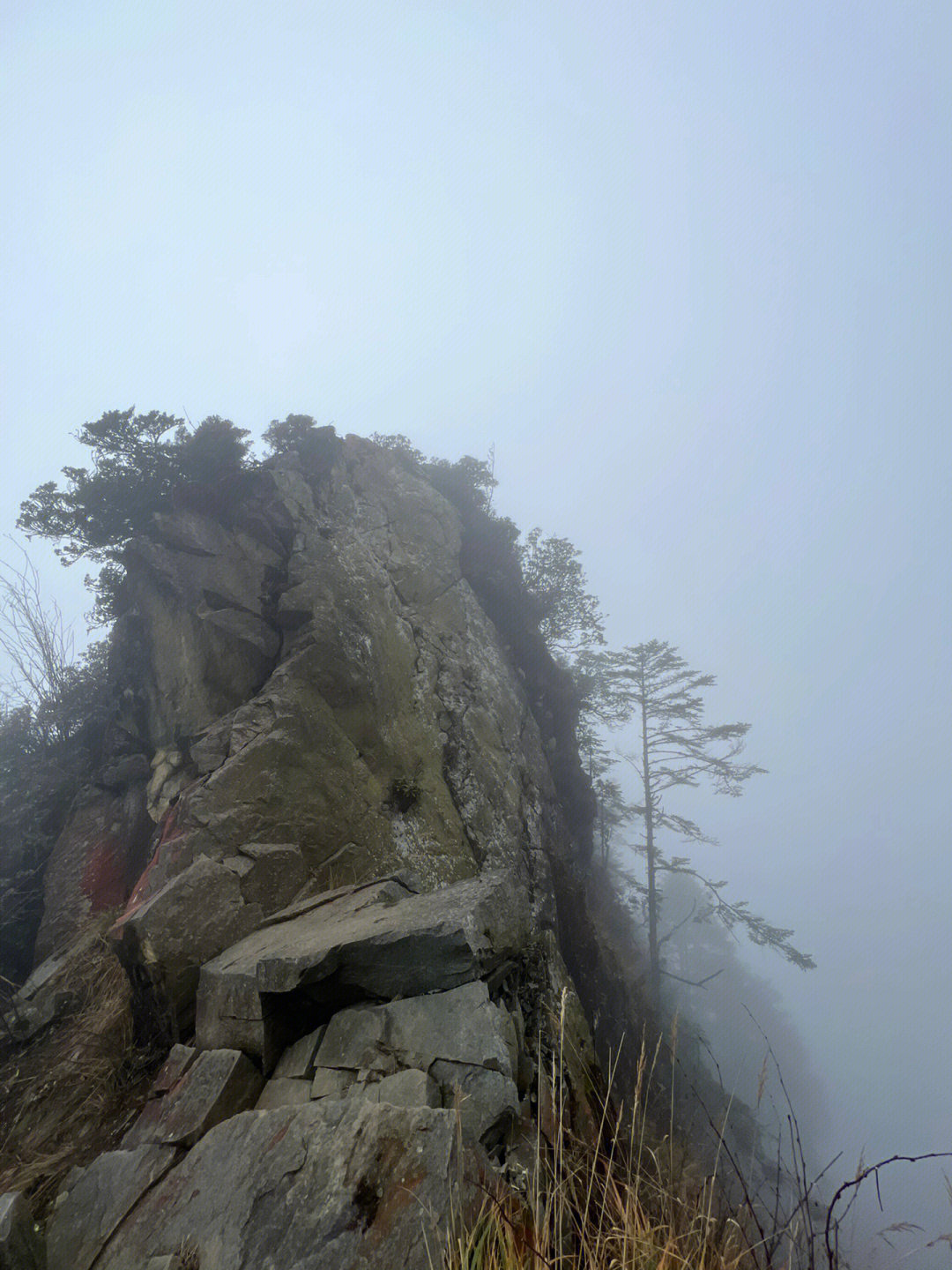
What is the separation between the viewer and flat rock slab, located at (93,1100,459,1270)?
308 cm

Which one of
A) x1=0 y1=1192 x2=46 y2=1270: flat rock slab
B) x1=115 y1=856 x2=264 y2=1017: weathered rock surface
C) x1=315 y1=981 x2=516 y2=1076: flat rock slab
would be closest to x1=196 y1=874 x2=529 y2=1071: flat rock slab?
x1=315 y1=981 x2=516 y2=1076: flat rock slab

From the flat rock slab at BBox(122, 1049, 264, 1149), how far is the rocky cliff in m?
0.02

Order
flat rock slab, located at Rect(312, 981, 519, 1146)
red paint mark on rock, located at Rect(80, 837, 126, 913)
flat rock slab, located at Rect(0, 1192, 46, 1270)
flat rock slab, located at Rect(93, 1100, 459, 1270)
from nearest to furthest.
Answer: flat rock slab, located at Rect(93, 1100, 459, 1270) < flat rock slab, located at Rect(0, 1192, 46, 1270) < flat rock slab, located at Rect(312, 981, 519, 1146) < red paint mark on rock, located at Rect(80, 837, 126, 913)

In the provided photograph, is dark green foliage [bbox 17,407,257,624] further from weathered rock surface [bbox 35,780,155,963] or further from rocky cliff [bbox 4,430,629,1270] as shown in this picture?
weathered rock surface [bbox 35,780,155,963]

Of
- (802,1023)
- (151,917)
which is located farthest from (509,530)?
A: (802,1023)

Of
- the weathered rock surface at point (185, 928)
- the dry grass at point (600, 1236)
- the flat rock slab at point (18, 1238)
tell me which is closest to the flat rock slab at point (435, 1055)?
the dry grass at point (600, 1236)

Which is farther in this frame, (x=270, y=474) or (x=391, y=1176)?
(x=270, y=474)

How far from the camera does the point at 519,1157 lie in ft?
12.0

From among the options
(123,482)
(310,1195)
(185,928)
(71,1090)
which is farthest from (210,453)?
(310,1195)

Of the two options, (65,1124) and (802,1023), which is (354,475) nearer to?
(65,1124)

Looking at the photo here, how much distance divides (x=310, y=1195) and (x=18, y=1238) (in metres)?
1.73

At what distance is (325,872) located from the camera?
305 inches

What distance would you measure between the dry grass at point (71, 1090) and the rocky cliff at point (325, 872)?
1.25 feet

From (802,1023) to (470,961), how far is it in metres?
151
